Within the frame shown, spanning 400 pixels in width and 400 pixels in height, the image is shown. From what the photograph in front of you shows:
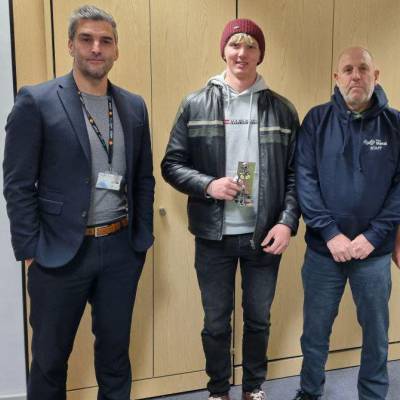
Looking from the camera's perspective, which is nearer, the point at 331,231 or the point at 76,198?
the point at 76,198

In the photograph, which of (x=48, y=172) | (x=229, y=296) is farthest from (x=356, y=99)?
(x=48, y=172)

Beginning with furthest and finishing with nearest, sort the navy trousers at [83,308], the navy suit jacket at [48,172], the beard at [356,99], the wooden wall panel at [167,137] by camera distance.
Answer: the wooden wall panel at [167,137], the beard at [356,99], the navy trousers at [83,308], the navy suit jacket at [48,172]

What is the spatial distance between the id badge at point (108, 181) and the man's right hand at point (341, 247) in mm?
926

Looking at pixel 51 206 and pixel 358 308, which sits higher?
pixel 51 206

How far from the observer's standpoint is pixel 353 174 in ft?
6.48

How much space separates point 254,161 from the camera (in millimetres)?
2004

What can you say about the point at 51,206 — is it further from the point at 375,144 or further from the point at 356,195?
the point at 375,144

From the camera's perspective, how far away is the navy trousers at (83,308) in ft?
5.64

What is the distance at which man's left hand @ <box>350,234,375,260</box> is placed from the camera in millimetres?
1957

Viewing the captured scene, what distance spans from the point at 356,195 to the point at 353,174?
90 millimetres

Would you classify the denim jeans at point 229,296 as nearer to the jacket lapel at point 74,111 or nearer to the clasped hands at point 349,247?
the clasped hands at point 349,247

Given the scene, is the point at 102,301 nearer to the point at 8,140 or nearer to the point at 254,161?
the point at 8,140

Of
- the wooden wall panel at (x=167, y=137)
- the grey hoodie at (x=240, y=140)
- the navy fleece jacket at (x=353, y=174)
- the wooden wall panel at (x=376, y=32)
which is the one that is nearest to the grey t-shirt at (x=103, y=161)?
the grey hoodie at (x=240, y=140)

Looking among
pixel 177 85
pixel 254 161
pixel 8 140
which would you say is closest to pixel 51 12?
pixel 177 85
